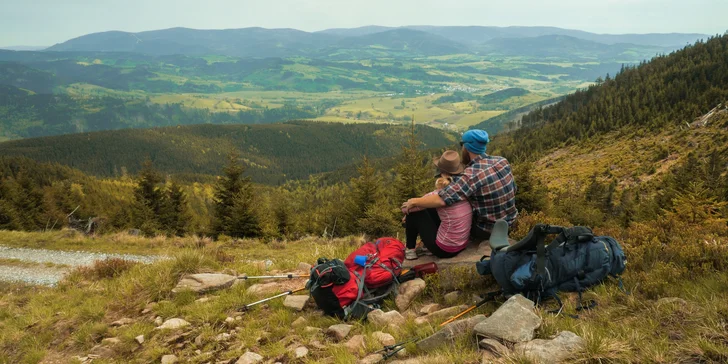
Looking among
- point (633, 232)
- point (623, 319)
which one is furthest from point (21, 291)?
point (633, 232)

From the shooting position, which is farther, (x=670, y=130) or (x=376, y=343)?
(x=670, y=130)

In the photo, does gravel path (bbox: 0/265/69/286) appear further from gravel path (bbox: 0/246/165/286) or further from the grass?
the grass

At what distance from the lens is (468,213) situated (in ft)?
19.7

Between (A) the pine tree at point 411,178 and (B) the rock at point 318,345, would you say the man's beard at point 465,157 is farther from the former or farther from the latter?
(A) the pine tree at point 411,178

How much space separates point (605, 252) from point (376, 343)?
295 cm

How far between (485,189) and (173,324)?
5143 mm

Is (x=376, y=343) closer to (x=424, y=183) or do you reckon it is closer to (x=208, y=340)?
(x=208, y=340)

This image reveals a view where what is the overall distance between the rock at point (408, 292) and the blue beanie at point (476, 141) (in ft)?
7.19

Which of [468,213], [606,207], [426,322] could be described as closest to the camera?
[426,322]

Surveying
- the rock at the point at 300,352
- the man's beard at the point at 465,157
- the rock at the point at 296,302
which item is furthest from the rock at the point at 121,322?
the man's beard at the point at 465,157

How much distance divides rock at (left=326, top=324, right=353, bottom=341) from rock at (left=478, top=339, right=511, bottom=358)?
1872 millimetres

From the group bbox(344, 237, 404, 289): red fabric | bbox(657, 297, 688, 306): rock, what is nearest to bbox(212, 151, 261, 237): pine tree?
bbox(344, 237, 404, 289): red fabric

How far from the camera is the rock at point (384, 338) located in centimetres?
432

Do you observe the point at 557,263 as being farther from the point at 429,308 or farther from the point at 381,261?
the point at 381,261
